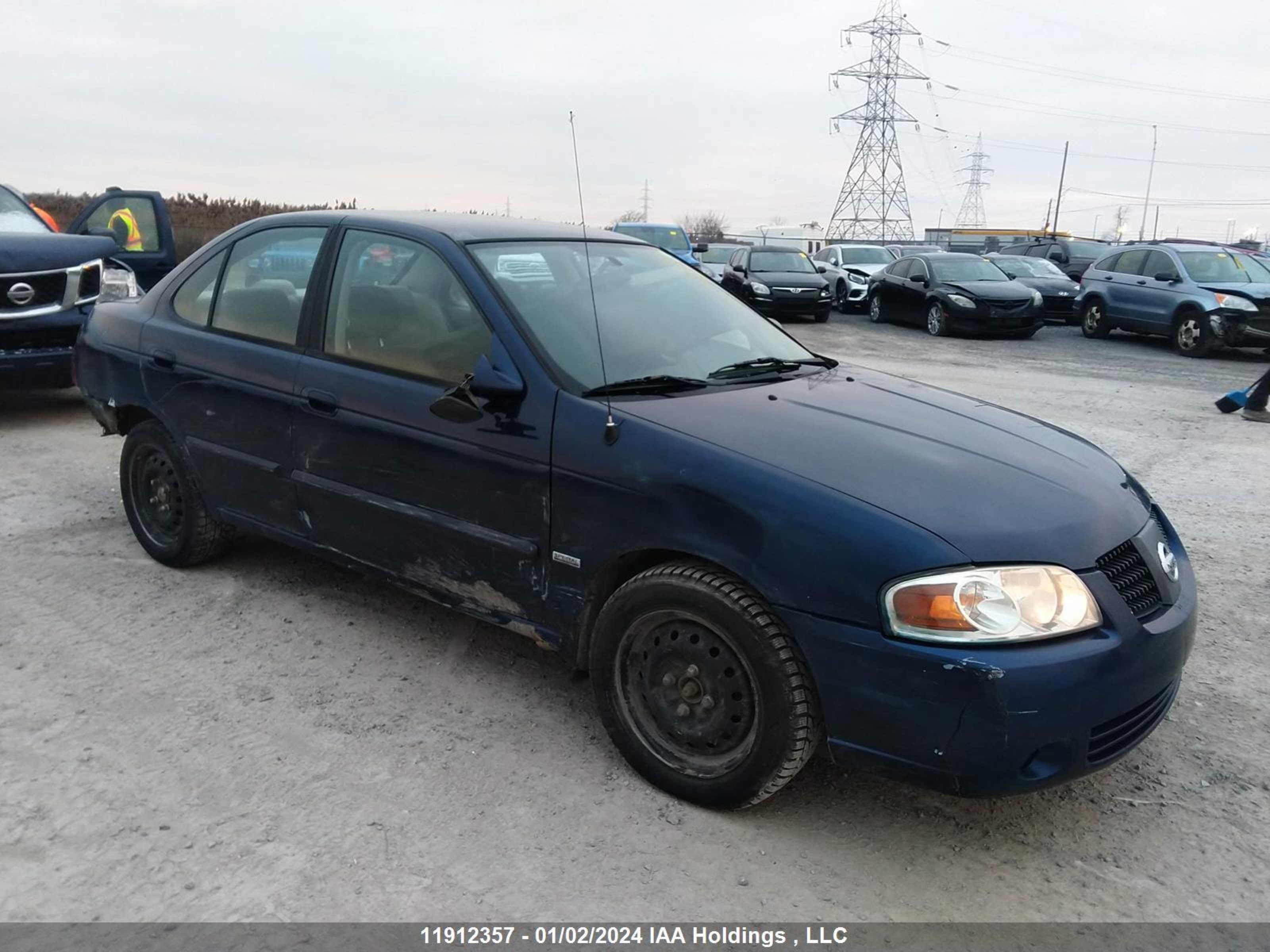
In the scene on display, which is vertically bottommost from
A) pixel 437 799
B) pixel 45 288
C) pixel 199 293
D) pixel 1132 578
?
pixel 437 799

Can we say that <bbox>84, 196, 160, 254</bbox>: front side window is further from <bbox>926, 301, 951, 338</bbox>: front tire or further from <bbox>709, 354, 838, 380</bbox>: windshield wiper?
<bbox>926, 301, 951, 338</bbox>: front tire

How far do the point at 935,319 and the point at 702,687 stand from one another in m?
15.8

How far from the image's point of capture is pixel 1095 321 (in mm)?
17219

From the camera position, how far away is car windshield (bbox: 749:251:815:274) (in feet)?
62.0

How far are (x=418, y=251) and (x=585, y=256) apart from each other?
2.06ft

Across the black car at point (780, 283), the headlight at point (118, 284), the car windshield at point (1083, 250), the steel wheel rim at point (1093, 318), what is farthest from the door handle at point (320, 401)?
the car windshield at point (1083, 250)


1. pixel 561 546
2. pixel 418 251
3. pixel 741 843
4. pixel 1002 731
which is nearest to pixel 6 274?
pixel 418 251

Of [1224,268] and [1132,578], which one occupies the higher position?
[1224,268]

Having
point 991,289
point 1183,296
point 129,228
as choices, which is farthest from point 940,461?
point 991,289

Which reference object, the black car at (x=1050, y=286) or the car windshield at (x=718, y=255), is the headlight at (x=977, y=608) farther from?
the car windshield at (x=718, y=255)

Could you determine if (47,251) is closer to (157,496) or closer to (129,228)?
(129,228)

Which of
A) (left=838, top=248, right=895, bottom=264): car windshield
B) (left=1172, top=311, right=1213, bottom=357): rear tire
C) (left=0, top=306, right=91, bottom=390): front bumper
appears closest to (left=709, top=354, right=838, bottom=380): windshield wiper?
(left=0, top=306, right=91, bottom=390): front bumper

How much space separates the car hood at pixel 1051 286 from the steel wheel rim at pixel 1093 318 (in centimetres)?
129

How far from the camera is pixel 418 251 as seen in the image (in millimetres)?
3641
